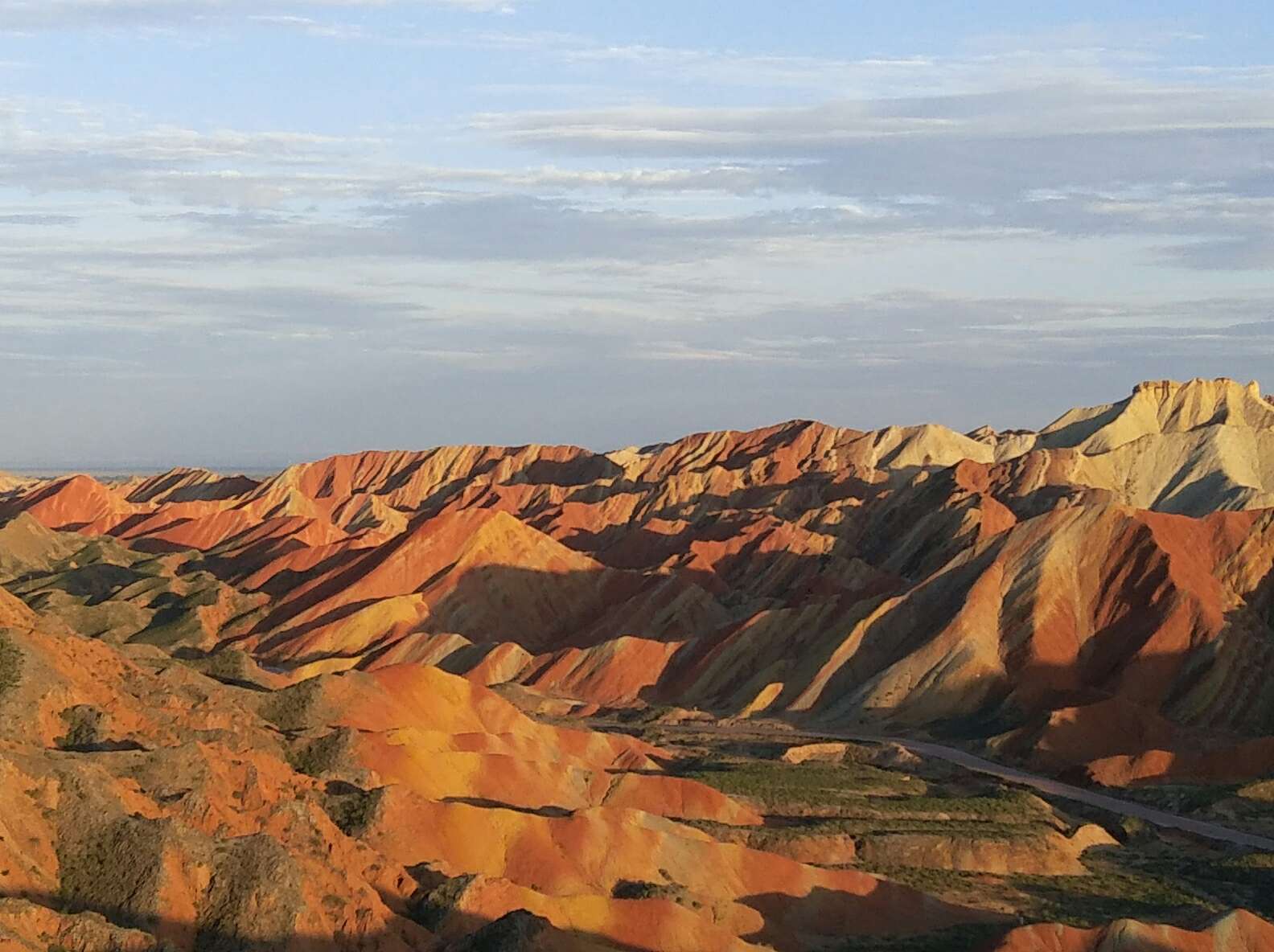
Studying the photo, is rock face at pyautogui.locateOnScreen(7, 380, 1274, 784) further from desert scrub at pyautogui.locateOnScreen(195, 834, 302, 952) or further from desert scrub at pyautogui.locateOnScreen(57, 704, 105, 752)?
desert scrub at pyautogui.locateOnScreen(195, 834, 302, 952)

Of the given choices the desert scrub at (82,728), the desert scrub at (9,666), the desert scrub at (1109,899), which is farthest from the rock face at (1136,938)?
the desert scrub at (9,666)

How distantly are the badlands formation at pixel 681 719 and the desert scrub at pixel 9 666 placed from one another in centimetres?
17

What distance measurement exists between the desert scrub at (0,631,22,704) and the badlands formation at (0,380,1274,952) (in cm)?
17

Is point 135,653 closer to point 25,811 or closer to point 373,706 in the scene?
point 373,706

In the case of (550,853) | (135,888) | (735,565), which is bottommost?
(735,565)

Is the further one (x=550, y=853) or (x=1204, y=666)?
(x=1204, y=666)

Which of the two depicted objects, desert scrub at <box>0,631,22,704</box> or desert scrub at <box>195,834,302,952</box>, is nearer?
desert scrub at <box>195,834,302,952</box>

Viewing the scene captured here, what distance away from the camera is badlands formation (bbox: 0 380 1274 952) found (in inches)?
1711

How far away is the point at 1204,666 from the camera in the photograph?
102 metres

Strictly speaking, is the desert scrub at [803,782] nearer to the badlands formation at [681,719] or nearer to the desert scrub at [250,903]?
the badlands formation at [681,719]

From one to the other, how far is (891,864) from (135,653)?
39.0 m

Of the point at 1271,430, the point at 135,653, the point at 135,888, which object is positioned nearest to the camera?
the point at 135,888

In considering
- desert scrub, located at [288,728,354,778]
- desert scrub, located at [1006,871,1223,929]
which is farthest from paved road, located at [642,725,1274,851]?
desert scrub, located at [288,728,354,778]

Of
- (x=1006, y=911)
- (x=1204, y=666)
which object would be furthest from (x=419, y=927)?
(x=1204, y=666)
